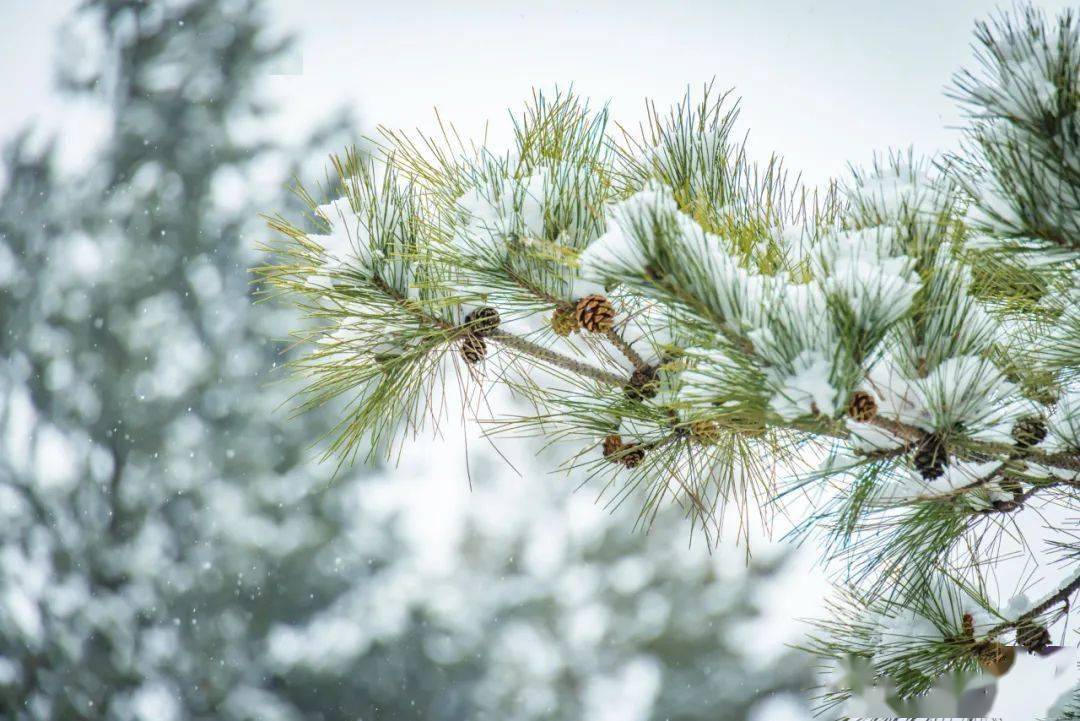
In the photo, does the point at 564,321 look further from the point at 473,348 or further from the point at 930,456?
the point at 930,456

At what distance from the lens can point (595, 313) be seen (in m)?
0.51

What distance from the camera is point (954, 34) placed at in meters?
2.56

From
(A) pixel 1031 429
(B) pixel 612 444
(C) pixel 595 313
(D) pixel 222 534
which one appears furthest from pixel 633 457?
(D) pixel 222 534

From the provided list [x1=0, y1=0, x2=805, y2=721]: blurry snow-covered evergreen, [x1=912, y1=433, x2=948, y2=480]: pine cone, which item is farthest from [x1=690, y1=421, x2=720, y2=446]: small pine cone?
[x1=0, y1=0, x2=805, y2=721]: blurry snow-covered evergreen

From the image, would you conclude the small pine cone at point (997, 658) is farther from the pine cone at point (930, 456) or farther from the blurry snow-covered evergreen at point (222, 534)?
the blurry snow-covered evergreen at point (222, 534)

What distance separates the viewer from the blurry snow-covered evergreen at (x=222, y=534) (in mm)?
2414

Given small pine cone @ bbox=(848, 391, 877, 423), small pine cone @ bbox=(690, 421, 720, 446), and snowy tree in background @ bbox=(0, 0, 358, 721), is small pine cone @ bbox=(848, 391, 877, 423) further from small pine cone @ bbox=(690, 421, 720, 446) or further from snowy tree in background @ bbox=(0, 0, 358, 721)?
snowy tree in background @ bbox=(0, 0, 358, 721)

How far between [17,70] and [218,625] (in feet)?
5.57

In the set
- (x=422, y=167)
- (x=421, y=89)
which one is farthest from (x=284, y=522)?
(x=422, y=167)

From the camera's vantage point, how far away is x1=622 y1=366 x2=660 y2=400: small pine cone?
545 millimetres

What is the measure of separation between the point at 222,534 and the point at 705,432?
215 centimetres

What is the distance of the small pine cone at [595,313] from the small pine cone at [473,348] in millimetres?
88

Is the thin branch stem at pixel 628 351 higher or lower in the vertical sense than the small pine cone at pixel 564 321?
lower

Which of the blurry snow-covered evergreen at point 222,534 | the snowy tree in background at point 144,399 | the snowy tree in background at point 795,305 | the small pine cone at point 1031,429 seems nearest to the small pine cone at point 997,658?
the snowy tree in background at point 795,305
